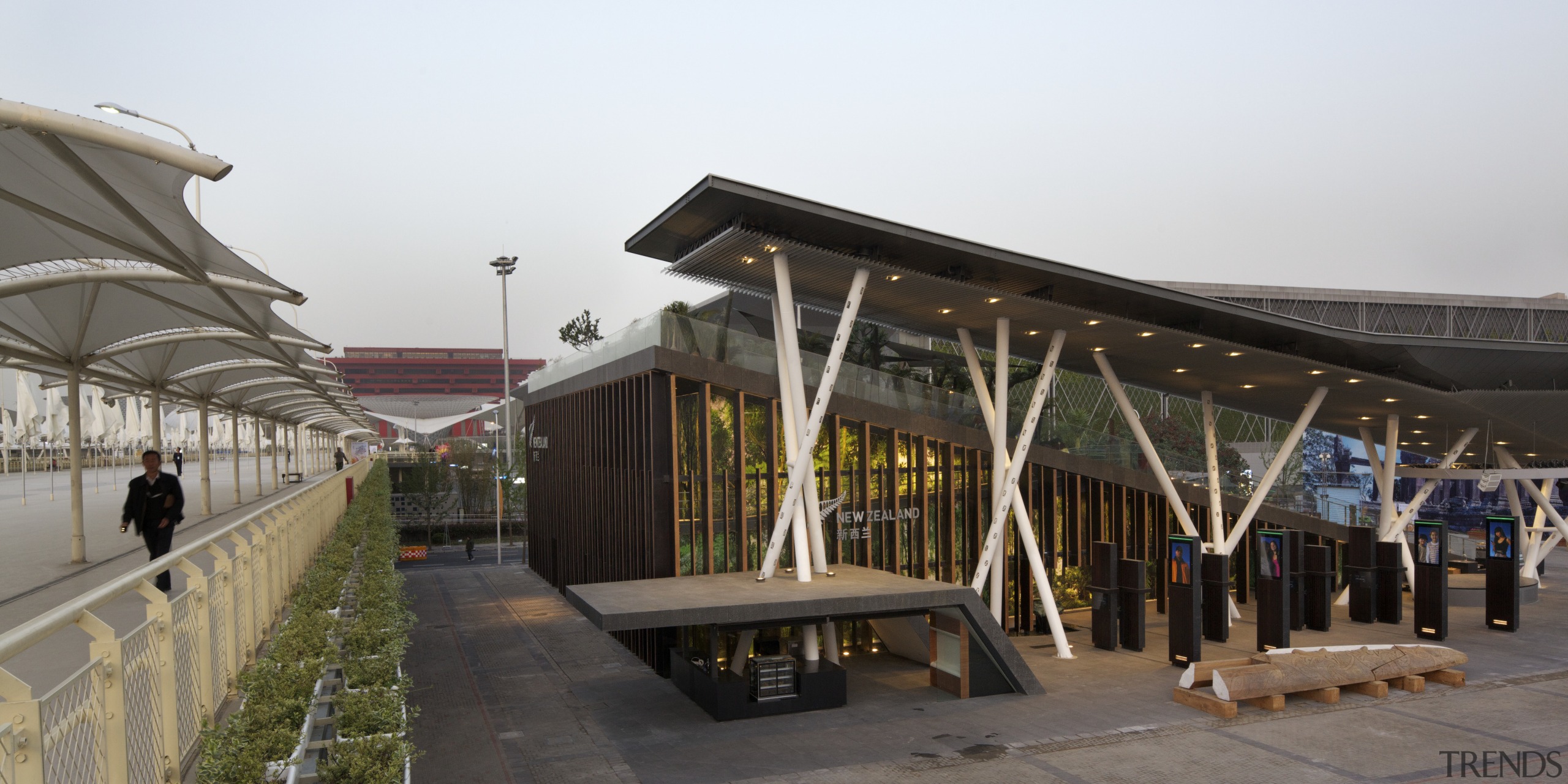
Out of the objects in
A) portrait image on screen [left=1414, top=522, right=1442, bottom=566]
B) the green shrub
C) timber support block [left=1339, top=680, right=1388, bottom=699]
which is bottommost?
timber support block [left=1339, top=680, right=1388, bottom=699]

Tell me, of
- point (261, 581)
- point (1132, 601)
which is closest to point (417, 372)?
point (1132, 601)

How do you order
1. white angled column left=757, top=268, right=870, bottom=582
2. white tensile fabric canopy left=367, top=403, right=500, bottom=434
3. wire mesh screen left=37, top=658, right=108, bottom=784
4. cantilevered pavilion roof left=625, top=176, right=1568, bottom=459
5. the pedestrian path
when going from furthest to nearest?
white tensile fabric canopy left=367, top=403, right=500, bottom=434 < white angled column left=757, top=268, right=870, bottom=582 < cantilevered pavilion roof left=625, top=176, right=1568, bottom=459 < the pedestrian path < wire mesh screen left=37, top=658, right=108, bottom=784

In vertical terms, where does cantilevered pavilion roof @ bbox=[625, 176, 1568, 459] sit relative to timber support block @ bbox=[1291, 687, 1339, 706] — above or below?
above

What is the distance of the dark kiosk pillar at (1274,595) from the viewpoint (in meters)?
21.1

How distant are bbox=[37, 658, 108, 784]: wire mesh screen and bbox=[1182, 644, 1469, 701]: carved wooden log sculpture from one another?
16.7 metres

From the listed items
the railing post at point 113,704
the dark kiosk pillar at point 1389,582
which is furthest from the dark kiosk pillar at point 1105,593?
the railing post at point 113,704

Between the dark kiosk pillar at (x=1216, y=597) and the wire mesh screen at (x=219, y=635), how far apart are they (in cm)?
2050

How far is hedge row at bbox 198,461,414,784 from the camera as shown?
16.1 ft

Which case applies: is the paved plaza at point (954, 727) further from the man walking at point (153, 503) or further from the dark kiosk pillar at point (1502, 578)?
the man walking at point (153, 503)

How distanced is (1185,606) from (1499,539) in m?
9.94

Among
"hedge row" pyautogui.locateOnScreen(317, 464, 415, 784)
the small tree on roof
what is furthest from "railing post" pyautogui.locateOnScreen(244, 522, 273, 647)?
the small tree on roof

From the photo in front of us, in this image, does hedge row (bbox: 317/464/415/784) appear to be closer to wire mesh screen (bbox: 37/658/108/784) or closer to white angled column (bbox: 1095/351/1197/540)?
wire mesh screen (bbox: 37/658/108/784)

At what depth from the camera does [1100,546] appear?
71.8 feet

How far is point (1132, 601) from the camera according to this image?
21969 millimetres
